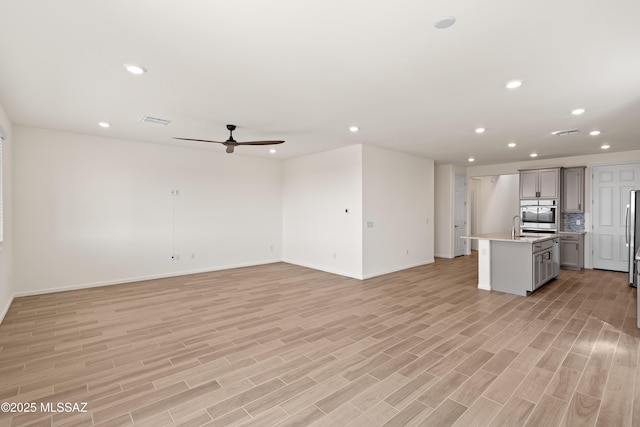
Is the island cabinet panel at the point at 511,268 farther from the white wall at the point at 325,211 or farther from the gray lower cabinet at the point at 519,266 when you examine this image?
the white wall at the point at 325,211

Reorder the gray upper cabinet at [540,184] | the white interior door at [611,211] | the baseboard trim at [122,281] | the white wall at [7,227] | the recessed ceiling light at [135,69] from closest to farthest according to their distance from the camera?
1. the recessed ceiling light at [135,69]
2. the white wall at [7,227]
3. the baseboard trim at [122,281]
4. the white interior door at [611,211]
5. the gray upper cabinet at [540,184]

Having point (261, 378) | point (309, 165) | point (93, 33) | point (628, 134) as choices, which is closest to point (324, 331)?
point (261, 378)

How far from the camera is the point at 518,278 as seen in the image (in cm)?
507

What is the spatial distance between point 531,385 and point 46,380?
407cm

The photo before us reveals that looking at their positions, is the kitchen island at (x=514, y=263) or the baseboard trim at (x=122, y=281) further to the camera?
the baseboard trim at (x=122, y=281)

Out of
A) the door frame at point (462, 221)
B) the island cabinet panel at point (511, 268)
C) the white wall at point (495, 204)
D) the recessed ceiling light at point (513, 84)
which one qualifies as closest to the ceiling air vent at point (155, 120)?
the recessed ceiling light at point (513, 84)

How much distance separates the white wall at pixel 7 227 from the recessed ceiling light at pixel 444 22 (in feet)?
17.3

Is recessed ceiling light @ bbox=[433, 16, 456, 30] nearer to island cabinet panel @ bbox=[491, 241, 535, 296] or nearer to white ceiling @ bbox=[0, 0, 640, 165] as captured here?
white ceiling @ bbox=[0, 0, 640, 165]

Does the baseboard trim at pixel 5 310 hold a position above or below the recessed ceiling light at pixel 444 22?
below

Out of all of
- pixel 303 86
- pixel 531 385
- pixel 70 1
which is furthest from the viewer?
pixel 303 86

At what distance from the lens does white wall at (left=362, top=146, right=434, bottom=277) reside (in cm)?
631

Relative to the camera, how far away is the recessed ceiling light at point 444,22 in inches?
81.0

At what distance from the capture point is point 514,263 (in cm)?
514

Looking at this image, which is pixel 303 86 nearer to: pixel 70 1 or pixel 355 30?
pixel 355 30
